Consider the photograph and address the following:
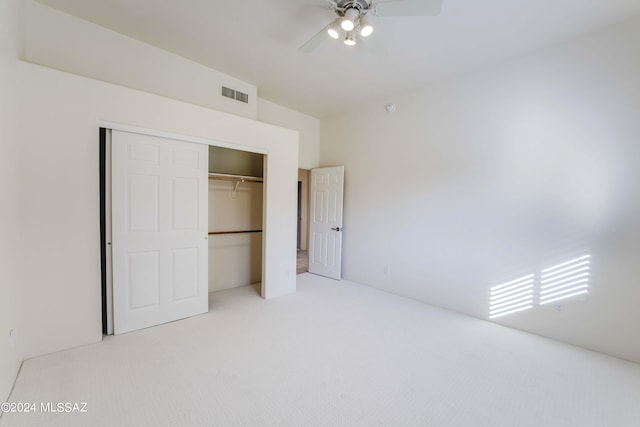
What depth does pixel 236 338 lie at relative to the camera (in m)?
2.62

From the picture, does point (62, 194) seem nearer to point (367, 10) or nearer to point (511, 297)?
→ point (367, 10)

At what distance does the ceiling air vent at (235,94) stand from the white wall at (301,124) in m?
0.55

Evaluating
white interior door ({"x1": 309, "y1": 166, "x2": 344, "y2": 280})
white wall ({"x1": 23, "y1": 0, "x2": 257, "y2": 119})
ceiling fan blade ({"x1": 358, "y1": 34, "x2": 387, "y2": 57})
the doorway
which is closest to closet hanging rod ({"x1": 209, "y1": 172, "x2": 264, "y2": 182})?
white wall ({"x1": 23, "y1": 0, "x2": 257, "y2": 119})

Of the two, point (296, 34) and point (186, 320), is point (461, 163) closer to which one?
point (296, 34)

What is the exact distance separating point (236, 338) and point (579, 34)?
4.52m

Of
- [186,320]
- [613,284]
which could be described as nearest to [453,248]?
[613,284]

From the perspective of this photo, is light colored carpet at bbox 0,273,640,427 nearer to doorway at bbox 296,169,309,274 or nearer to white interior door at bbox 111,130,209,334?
white interior door at bbox 111,130,209,334

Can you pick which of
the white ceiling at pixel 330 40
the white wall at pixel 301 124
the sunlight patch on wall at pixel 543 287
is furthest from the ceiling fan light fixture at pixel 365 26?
the sunlight patch on wall at pixel 543 287

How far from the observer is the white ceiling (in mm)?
2297

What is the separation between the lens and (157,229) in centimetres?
281

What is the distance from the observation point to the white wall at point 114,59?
245 centimetres

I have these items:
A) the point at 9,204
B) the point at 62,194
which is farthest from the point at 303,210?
the point at 9,204

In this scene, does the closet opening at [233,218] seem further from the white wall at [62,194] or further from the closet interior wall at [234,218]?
the white wall at [62,194]

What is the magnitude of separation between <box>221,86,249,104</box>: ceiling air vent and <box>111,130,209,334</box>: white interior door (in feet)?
3.43
